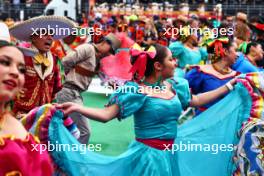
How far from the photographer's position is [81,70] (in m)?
4.85

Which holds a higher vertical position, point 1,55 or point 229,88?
point 1,55

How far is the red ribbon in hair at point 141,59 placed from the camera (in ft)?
11.0

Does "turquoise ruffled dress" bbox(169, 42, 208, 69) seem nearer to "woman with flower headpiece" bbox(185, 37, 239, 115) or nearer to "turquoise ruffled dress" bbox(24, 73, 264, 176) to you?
"woman with flower headpiece" bbox(185, 37, 239, 115)

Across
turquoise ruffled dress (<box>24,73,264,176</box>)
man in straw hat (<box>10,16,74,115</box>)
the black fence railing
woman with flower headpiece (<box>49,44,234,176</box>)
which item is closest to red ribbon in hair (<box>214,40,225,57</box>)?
turquoise ruffled dress (<box>24,73,264,176</box>)

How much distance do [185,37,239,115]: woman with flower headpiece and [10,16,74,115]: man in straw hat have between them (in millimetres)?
1371

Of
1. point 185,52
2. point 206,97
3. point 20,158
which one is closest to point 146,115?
point 206,97

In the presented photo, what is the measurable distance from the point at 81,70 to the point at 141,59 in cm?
157

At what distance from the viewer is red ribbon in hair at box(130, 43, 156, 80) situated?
11.0 ft

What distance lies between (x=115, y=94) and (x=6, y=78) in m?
1.28

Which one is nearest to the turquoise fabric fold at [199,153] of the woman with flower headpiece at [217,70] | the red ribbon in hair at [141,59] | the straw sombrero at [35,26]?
the red ribbon in hair at [141,59]

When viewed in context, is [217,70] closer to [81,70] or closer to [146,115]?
[81,70]

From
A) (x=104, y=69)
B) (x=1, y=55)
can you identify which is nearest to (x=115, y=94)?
(x=1, y=55)

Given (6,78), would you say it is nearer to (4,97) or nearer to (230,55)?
(4,97)

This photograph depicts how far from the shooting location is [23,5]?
55.7 ft
